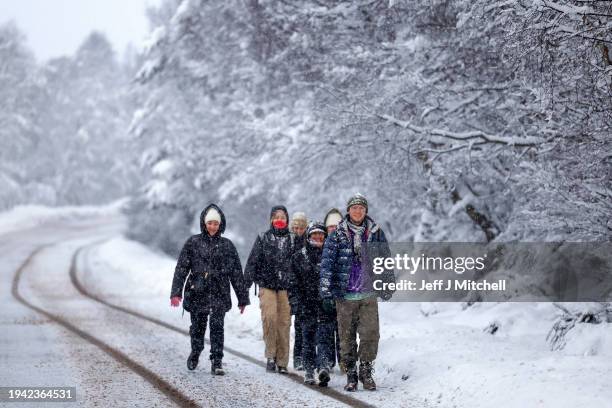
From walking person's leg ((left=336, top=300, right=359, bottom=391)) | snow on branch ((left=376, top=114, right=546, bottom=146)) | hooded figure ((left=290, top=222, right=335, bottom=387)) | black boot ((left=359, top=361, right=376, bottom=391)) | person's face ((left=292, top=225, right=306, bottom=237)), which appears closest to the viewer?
black boot ((left=359, top=361, right=376, bottom=391))

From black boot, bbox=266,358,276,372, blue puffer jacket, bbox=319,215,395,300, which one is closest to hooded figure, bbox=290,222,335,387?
black boot, bbox=266,358,276,372

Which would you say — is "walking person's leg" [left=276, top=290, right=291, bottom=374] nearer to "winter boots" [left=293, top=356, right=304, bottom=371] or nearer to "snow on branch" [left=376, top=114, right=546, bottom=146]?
"winter boots" [left=293, top=356, right=304, bottom=371]

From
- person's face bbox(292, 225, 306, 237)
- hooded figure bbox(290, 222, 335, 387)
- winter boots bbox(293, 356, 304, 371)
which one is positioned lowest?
winter boots bbox(293, 356, 304, 371)

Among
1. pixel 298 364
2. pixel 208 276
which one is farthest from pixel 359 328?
pixel 208 276

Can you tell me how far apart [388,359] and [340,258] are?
1866 mm

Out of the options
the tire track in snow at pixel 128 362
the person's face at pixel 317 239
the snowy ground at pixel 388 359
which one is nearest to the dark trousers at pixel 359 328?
the snowy ground at pixel 388 359

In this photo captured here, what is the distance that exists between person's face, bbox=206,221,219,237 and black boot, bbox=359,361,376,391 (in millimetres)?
2555

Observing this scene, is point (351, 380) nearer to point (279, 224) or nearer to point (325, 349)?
point (325, 349)

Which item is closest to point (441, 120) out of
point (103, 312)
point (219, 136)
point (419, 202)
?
point (419, 202)

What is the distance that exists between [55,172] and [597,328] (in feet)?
205

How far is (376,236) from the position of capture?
26.7 ft

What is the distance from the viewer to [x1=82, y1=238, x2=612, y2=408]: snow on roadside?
6691 mm

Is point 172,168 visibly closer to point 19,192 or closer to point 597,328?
point 597,328

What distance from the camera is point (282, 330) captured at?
9.51 meters
